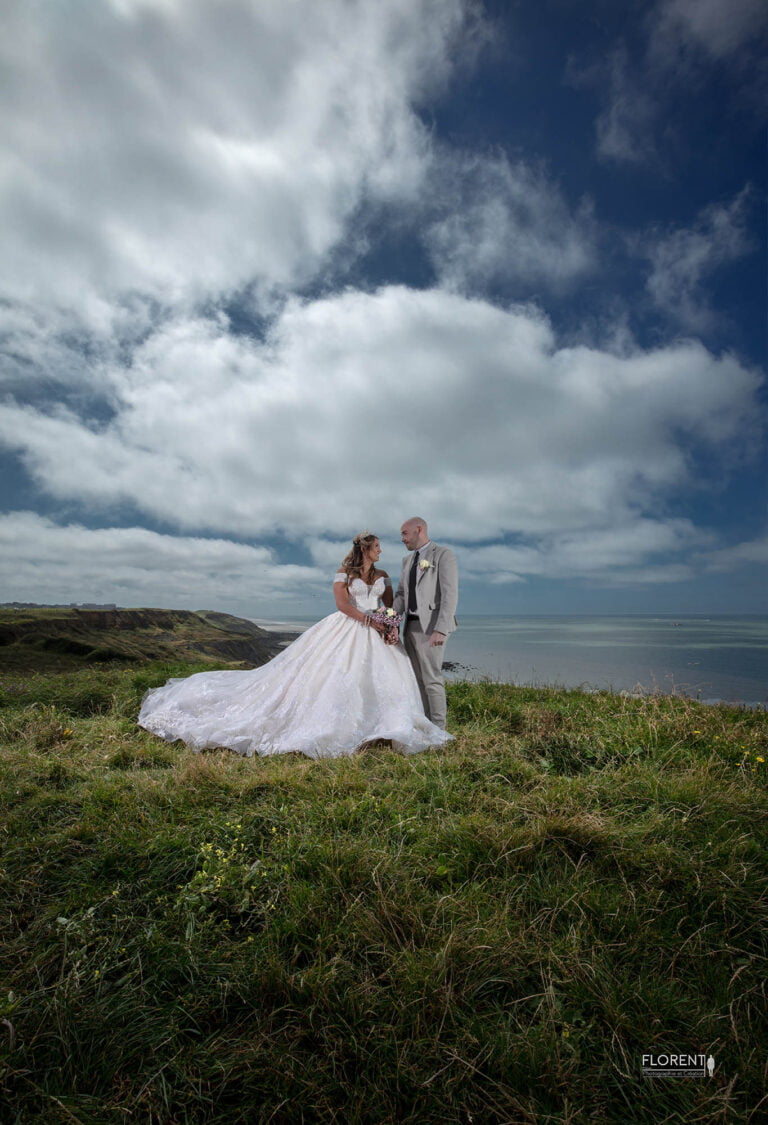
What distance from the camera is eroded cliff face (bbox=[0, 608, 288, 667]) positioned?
40.2 ft

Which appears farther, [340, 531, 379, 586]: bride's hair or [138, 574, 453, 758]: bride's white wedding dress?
[340, 531, 379, 586]: bride's hair

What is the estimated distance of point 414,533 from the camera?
735 centimetres

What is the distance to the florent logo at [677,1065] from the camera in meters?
1.75

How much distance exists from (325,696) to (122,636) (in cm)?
1342

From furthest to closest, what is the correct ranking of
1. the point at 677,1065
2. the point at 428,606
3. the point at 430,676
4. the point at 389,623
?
the point at 428,606
the point at 430,676
the point at 389,623
the point at 677,1065

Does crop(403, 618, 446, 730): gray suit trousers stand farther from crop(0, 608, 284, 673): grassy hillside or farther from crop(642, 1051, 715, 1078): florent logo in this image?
crop(0, 608, 284, 673): grassy hillside

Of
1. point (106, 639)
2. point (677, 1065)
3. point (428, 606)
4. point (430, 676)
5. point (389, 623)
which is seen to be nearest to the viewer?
point (677, 1065)

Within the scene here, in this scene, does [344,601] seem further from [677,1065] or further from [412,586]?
[677,1065]

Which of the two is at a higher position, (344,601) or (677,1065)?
(344,601)

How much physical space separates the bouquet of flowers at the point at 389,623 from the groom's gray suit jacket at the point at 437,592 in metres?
0.46

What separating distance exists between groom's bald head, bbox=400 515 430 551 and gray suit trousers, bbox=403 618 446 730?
47.6 inches

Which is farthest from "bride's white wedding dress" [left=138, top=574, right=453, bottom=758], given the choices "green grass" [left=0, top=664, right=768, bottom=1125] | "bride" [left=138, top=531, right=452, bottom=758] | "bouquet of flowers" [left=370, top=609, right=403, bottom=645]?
"green grass" [left=0, top=664, right=768, bottom=1125]

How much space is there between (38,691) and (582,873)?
8767 millimetres

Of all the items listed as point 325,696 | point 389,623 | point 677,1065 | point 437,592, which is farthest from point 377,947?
point 437,592
